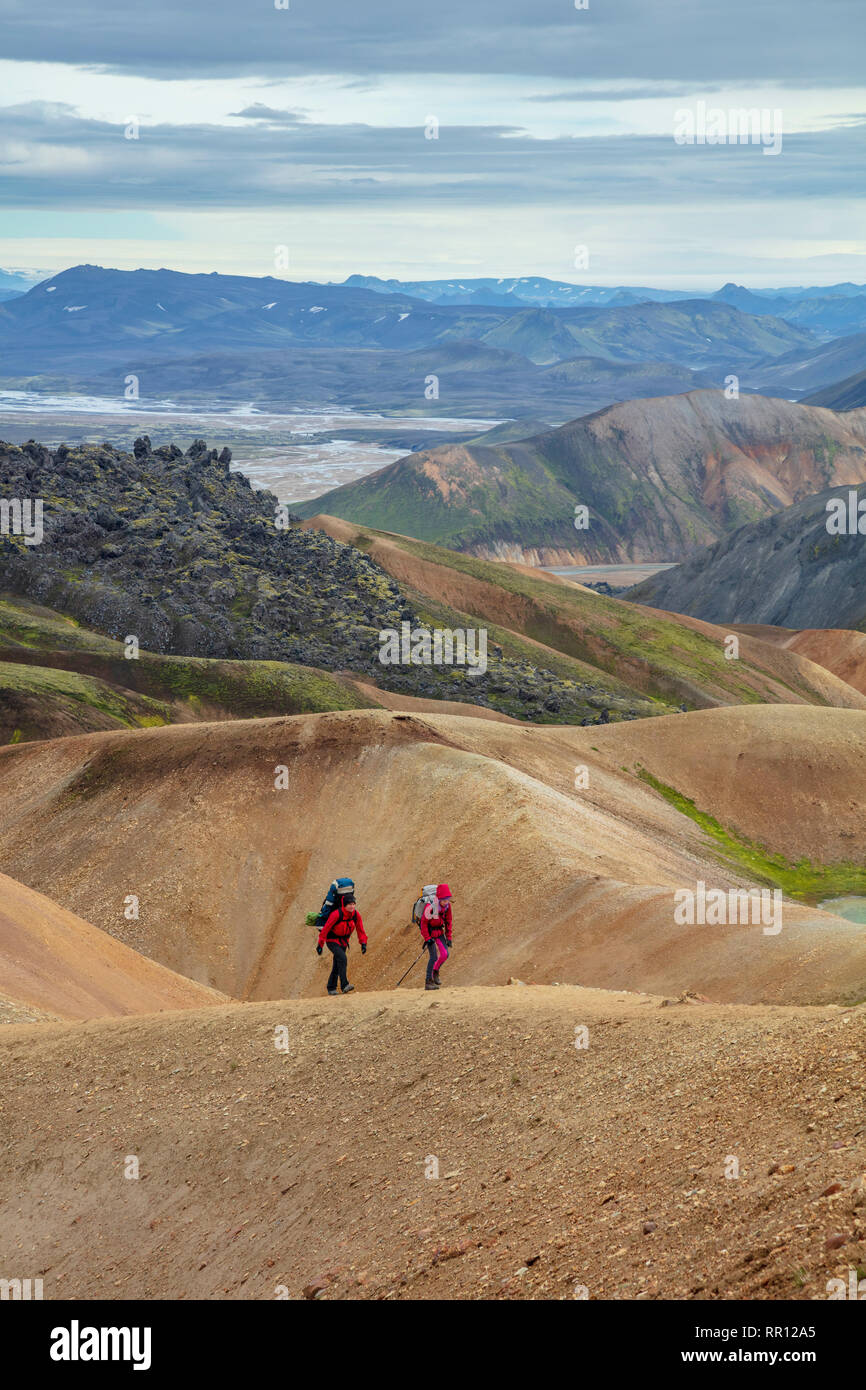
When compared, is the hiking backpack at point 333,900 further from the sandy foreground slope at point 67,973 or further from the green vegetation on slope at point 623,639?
the green vegetation on slope at point 623,639

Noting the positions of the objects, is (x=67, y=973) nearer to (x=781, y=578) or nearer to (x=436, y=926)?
(x=436, y=926)

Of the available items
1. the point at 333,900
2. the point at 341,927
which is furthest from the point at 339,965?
the point at 333,900

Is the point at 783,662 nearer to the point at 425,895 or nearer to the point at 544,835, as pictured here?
the point at 544,835

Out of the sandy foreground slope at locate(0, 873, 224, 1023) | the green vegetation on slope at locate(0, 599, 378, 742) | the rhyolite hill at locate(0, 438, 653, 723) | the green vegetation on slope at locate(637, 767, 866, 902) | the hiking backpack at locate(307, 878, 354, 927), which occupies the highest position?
the rhyolite hill at locate(0, 438, 653, 723)

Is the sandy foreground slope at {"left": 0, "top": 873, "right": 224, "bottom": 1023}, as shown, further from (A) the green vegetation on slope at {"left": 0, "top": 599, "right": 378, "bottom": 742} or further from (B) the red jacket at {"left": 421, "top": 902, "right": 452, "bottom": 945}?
(A) the green vegetation on slope at {"left": 0, "top": 599, "right": 378, "bottom": 742}

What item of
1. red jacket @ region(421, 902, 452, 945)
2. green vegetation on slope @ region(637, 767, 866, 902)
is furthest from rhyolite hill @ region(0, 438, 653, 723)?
red jacket @ region(421, 902, 452, 945)

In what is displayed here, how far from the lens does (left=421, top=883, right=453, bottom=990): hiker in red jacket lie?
25062 mm

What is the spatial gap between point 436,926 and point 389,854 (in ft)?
47.8

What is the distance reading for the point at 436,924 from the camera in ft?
83.4

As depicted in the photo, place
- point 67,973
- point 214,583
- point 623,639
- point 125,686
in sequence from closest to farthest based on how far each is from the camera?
point 67,973
point 125,686
point 214,583
point 623,639

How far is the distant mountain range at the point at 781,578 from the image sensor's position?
14325 cm

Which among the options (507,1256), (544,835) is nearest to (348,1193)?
(507,1256)

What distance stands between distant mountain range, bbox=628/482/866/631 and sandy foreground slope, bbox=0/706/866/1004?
307 ft
